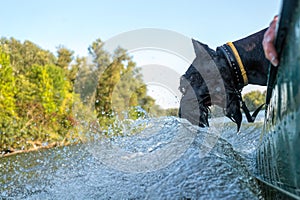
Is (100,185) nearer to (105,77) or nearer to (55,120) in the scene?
(55,120)

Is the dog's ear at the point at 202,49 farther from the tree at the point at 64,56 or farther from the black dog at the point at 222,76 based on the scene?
the tree at the point at 64,56

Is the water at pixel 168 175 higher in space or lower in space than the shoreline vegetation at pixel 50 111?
lower

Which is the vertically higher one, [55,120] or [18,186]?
[55,120]

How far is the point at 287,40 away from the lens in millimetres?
1096

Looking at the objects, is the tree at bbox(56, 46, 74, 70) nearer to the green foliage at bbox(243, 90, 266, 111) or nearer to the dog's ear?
the green foliage at bbox(243, 90, 266, 111)

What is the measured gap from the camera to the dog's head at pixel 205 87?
9.58ft

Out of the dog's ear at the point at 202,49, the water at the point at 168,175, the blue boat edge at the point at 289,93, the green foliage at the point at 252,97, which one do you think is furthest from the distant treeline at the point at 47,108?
the blue boat edge at the point at 289,93

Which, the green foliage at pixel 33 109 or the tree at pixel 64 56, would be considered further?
the tree at pixel 64 56

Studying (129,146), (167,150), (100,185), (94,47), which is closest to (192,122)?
(167,150)

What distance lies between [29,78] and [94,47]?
24.6 meters

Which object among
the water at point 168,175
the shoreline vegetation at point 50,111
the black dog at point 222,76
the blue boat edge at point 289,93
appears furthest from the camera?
the shoreline vegetation at point 50,111

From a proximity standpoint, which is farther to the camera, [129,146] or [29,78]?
[29,78]

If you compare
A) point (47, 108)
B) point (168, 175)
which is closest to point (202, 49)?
point (168, 175)

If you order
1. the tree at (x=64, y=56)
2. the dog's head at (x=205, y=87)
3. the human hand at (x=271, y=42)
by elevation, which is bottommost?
the human hand at (x=271, y=42)
